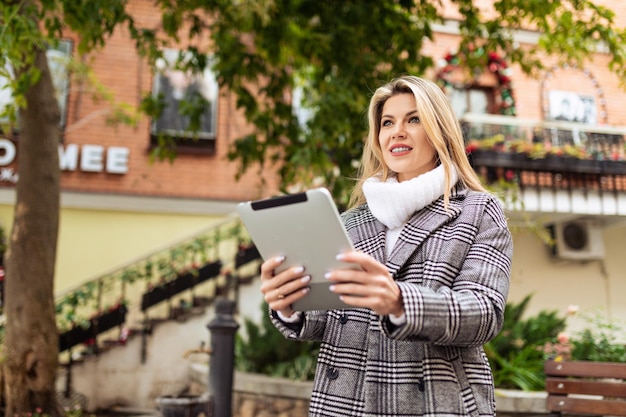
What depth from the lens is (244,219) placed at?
1660 millimetres

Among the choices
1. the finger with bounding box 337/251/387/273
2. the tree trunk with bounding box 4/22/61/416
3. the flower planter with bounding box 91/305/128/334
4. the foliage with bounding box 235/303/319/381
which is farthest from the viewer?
the flower planter with bounding box 91/305/128/334

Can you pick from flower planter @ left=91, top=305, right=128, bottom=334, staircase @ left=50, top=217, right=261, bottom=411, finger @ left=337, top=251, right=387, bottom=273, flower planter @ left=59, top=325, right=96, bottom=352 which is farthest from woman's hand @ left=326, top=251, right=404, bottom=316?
flower planter @ left=91, top=305, right=128, bottom=334

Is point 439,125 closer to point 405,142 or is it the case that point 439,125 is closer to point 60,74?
point 405,142

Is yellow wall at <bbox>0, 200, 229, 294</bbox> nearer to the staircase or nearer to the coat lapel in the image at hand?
the staircase

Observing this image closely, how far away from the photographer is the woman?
1.52 meters

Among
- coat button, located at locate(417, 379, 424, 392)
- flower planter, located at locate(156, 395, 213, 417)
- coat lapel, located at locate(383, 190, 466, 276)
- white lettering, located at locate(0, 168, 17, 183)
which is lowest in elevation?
flower planter, located at locate(156, 395, 213, 417)

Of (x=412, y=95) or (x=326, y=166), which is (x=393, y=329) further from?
(x=326, y=166)

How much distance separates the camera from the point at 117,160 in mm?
11086

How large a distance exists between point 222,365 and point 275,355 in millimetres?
1710

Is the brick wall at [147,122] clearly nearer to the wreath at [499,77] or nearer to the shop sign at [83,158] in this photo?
the shop sign at [83,158]

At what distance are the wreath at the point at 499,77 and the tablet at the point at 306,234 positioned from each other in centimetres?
959

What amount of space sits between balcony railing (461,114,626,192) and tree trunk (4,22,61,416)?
545 cm

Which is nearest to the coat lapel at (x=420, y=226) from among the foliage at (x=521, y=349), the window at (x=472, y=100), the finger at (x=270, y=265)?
the finger at (x=270, y=265)

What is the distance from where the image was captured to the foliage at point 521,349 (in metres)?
5.47
